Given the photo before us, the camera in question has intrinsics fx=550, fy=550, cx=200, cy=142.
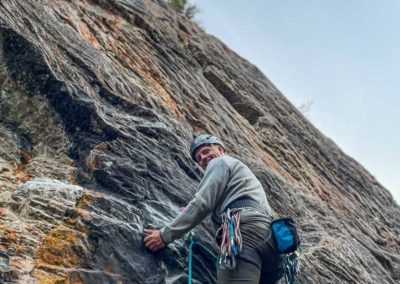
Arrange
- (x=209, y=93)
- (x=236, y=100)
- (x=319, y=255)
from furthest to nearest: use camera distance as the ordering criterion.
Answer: (x=236, y=100), (x=209, y=93), (x=319, y=255)

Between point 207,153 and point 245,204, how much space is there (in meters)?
1.11

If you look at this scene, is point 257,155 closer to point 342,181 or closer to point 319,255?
point 319,255

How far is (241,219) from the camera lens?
5.60 metres

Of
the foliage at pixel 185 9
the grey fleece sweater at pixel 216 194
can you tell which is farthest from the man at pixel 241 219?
the foliage at pixel 185 9

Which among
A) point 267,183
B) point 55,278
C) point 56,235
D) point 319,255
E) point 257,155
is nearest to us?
point 55,278

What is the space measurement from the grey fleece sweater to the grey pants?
0.26 ft

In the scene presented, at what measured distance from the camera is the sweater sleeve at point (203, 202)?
5.54m

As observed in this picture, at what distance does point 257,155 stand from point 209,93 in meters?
2.07

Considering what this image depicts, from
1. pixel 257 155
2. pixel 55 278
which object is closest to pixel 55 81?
pixel 55 278

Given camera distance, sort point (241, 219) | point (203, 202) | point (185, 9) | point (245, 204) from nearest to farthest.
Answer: point (241, 219) → point (203, 202) → point (245, 204) → point (185, 9)

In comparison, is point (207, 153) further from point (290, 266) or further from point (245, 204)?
point (290, 266)

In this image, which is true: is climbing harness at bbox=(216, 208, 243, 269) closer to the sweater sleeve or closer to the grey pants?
the grey pants

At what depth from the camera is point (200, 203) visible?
18.7 ft

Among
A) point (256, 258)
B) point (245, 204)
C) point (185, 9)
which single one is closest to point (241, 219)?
point (245, 204)
